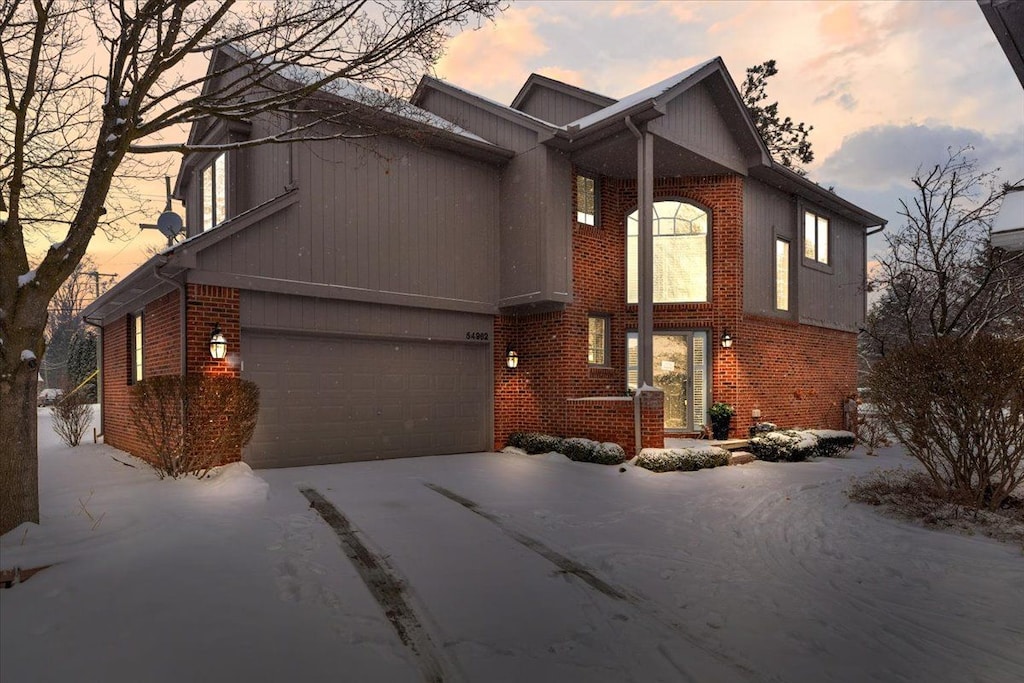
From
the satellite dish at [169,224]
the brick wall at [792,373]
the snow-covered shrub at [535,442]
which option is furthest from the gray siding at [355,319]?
the brick wall at [792,373]

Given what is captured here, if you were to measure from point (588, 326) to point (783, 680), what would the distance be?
917cm

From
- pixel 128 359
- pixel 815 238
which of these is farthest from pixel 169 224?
pixel 815 238

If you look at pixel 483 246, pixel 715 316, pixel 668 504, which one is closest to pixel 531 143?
pixel 483 246

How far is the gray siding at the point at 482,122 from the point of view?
1170cm

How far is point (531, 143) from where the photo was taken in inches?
451

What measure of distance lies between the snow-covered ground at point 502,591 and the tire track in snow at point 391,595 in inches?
2.2

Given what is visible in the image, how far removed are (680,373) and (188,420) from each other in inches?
384

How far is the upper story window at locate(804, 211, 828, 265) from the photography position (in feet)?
48.4

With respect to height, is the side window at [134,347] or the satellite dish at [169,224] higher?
the satellite dish at [169,224]

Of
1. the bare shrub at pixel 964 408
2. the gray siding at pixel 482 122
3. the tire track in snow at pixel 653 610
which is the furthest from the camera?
the gray siding at pixel 482 122

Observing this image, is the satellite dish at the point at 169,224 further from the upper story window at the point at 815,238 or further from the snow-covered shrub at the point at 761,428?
the upper story window at the point at 815,238

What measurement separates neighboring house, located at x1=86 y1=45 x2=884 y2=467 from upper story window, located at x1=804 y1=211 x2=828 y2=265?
46 cm

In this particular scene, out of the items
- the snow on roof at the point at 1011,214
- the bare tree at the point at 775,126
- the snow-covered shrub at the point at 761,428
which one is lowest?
the snow-covered shrub at the point at 761,428

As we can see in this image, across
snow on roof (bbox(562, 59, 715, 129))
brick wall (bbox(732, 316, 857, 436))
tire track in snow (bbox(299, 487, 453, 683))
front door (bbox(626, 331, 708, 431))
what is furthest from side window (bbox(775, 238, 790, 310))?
tire track in snow (bbox(299, 487, 453, 683))
